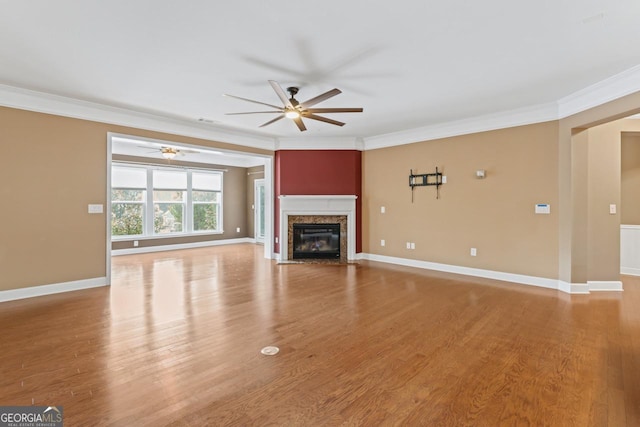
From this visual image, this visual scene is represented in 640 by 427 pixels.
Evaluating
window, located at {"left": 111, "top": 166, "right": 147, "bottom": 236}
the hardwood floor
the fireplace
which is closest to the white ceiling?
the hardwood floor

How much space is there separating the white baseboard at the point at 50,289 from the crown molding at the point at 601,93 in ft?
23.6

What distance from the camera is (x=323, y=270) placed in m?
5.89

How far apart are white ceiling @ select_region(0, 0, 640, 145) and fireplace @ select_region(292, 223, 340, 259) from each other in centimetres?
313

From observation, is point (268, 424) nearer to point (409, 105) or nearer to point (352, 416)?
point (352, 416)

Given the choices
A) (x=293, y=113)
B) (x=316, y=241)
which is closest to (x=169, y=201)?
(x=316, y=241)

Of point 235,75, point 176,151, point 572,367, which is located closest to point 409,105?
point 235,75

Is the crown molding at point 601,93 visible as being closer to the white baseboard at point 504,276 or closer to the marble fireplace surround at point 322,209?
the white baseboard at point 504,276

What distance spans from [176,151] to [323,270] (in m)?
4.57

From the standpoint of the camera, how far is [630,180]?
18.2 ft

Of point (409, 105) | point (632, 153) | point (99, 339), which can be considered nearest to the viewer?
point (99, 339)

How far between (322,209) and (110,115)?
162 inches

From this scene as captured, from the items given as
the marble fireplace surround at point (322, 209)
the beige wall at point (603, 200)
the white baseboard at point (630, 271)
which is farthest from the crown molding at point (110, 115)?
the white baseboard at point (630, 271)

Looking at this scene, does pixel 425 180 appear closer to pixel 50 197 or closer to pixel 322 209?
pixel 322 209

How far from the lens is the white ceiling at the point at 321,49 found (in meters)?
2.39
